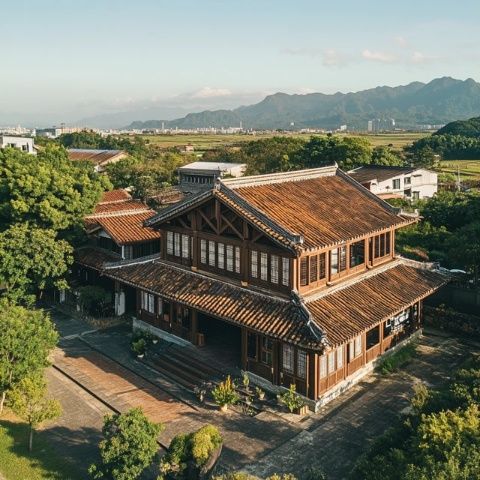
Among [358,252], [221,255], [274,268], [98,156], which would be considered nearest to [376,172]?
[358,252]

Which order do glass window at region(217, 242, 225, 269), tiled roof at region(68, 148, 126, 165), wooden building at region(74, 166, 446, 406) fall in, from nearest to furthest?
wooden building at region(74, 166, 446, 406)
glass window at region(217, 242, 225, 269)
tiled roof at region(68, 148, 126, 165)

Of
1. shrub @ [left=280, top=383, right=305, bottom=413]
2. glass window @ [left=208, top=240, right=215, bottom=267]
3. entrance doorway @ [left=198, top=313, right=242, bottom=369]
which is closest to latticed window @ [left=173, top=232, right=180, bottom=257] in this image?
glass window @ [left=208, top=240, right=215, bottom=267]

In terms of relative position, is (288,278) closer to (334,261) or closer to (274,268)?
(274,268)

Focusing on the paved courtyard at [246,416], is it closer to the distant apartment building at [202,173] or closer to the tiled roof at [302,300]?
the tiled roof at [302,300]

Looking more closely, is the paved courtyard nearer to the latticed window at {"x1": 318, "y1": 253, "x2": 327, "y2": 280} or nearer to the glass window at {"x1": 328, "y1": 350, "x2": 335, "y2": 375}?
the glass window at {"x1": 328, "y1": 350, "x2": 335, "y2": 375}

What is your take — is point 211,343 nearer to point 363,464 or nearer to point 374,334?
point 374,334

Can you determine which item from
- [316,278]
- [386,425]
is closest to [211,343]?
[316,278]

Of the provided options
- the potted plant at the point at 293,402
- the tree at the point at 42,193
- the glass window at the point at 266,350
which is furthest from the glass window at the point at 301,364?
the tree at the point at 42,193
